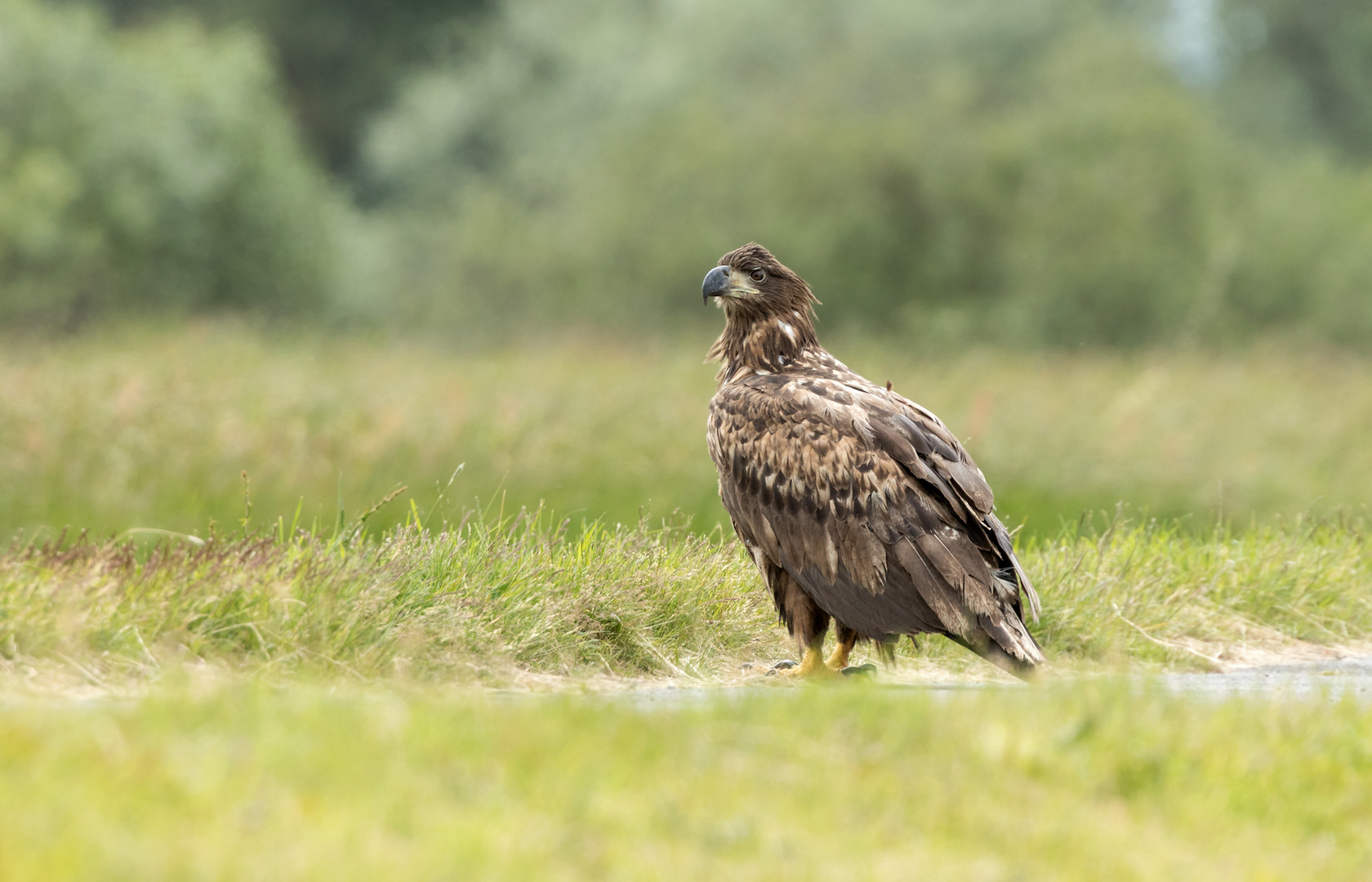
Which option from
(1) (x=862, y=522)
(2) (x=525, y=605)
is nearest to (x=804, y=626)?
(1) (x=862, y=522)

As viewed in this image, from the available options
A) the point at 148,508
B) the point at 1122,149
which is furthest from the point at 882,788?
the point at 1122,149

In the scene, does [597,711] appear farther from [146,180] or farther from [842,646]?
[146,180]

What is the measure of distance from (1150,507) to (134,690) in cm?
1138

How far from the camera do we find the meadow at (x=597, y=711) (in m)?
3.96

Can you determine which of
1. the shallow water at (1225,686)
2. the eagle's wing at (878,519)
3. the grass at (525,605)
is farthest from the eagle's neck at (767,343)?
the shallow water at (1225,686)

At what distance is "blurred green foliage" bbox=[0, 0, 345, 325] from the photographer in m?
32.5

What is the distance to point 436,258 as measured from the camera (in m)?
47.3

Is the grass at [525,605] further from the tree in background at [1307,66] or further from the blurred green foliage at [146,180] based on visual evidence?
the tree in background at [1307,66]

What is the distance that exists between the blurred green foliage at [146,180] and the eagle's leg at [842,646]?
27.3m

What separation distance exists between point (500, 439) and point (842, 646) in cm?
876

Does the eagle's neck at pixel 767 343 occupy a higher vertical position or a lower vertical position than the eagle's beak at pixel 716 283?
lower

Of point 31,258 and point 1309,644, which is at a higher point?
point 1309,644

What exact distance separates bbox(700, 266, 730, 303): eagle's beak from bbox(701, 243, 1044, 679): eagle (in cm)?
76

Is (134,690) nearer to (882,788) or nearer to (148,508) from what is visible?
(882,788)
